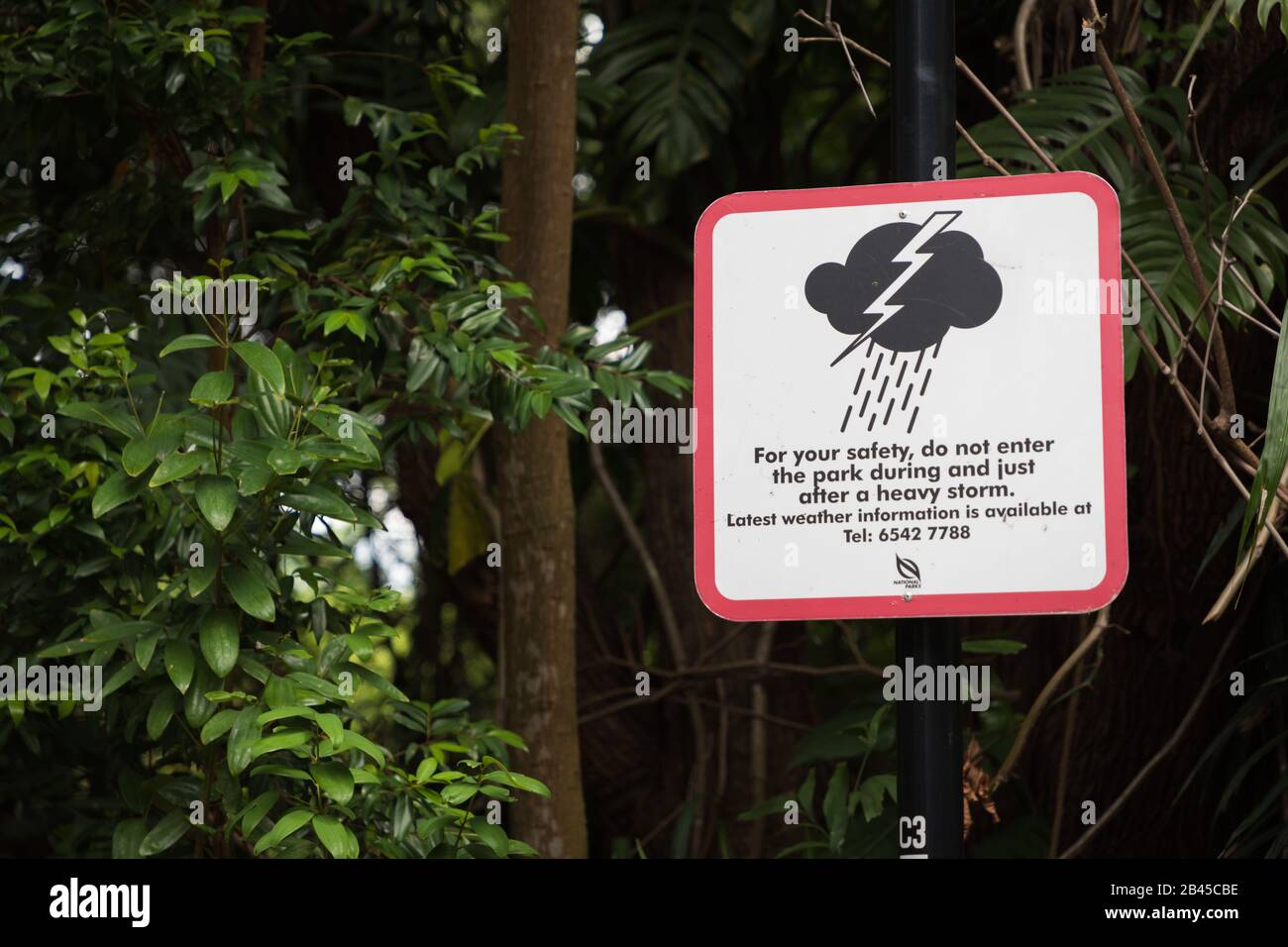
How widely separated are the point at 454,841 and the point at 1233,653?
68.7 inches

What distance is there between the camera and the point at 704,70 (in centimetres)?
364

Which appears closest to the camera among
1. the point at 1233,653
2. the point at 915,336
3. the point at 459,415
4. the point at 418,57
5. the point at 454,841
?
the point at 915,336

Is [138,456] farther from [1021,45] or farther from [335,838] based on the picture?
[1021,45]

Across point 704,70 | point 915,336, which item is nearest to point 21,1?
point 704,70

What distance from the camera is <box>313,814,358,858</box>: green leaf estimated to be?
1776 millimetres

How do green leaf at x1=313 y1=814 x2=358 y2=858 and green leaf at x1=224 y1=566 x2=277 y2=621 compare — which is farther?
green leaf at x1=224 y1=566 x2=277 y2=621

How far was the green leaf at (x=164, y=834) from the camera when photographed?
1945 millimetres

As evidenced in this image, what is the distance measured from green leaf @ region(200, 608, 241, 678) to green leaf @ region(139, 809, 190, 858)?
0.25 metres

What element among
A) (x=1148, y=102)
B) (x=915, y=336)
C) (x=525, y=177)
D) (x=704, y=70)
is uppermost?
(x=704, y=70)

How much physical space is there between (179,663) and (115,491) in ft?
0.92

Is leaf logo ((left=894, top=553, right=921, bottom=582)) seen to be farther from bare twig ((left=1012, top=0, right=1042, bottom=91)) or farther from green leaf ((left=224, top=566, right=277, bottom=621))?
bare twig ((left=1012, top=0, right=1042, bottom=91))

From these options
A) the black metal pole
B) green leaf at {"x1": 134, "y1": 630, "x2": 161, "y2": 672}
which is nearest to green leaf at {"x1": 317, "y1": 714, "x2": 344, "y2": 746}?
green leaf at {"x1": 134, "y1": 630, "x2": 161, "y2": 672}

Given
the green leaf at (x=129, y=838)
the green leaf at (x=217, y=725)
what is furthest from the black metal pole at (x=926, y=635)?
the green leaf at (x=129, y=838)

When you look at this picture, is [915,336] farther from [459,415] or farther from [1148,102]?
[1148,102]
